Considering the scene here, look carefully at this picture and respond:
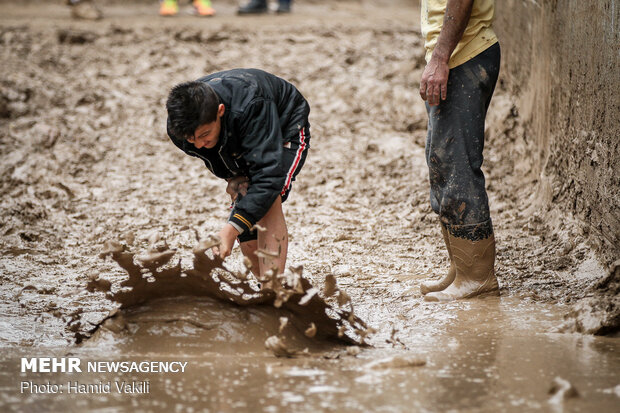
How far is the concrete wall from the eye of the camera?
12.0 feet

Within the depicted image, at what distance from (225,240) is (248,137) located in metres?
0.45

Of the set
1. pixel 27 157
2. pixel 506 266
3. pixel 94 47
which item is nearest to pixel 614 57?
pixel 506 266

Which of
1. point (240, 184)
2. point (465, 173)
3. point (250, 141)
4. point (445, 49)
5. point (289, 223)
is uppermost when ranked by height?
point (445, 49)

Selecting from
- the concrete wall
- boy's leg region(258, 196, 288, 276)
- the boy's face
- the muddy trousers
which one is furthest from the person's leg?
the boy's face

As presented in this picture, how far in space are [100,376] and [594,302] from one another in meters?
1.96

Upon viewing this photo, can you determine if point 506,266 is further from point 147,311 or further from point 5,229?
point 5,229

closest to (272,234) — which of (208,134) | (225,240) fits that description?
(225,240)

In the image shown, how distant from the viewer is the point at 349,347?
2945mm

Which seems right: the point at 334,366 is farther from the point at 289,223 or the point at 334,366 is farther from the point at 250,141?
the point at 289,223

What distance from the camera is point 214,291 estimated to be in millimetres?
3234

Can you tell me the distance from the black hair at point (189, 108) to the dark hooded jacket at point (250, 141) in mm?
134

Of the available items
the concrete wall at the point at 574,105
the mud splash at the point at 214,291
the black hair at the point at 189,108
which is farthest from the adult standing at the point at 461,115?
the black hair at the point at 189,108

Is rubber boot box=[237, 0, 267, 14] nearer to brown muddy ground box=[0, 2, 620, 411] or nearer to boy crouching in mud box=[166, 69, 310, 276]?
brown muddy ground box=[0, 2, 620, 411]

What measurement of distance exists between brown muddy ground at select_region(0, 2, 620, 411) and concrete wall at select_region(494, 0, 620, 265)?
18 centimetres
